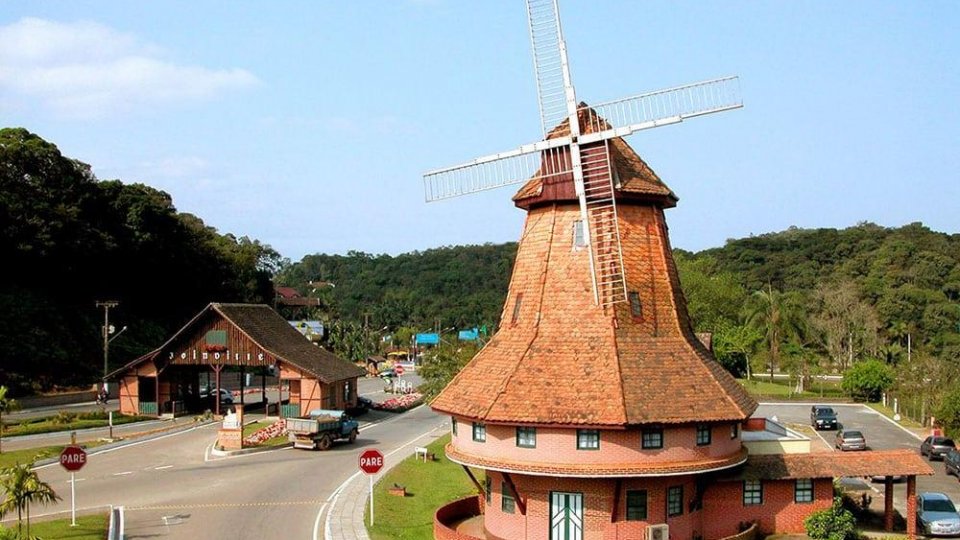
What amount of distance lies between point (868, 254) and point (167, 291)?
262 feet

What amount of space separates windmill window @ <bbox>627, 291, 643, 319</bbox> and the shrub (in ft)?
23.7

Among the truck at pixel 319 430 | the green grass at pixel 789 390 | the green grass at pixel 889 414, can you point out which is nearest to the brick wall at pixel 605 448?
the truck at pixel 319 430

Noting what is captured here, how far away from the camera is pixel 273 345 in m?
51.4

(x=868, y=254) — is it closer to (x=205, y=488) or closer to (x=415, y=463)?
(x=415, y=463)

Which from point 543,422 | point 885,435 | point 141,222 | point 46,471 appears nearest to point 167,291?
point 141,222

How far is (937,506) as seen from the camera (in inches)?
1083

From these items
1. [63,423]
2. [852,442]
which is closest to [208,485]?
[63,423]

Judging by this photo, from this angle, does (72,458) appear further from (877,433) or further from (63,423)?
(877,433)

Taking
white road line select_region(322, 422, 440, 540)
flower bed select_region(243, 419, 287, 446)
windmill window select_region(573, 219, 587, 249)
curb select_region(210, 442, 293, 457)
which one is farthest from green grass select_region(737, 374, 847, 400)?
windmill window select_region(573, 219, 587, 249)

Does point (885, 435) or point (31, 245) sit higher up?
point (31, 245)

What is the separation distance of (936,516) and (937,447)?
49.4 feet

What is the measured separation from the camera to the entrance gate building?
5028 centimetres

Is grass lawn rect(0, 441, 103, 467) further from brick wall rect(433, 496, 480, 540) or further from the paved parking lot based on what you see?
the paved parking lot

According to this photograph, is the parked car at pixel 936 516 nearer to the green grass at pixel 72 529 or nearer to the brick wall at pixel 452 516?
the brick wall at pixel 452 516
